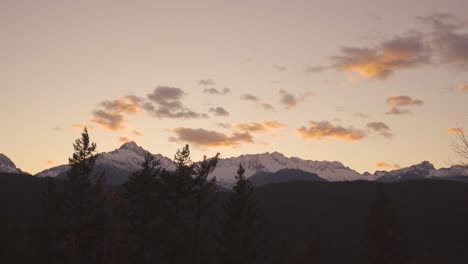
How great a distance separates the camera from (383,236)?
167ft

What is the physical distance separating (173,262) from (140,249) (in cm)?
570

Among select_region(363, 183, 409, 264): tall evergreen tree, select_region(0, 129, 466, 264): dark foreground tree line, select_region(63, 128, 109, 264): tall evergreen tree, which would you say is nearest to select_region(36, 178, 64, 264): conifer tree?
select_region(0, 129, 466, 264): dark foreground tree line

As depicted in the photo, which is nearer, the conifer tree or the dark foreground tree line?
the dark foreground tree line

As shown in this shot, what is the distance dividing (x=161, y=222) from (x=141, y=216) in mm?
1787

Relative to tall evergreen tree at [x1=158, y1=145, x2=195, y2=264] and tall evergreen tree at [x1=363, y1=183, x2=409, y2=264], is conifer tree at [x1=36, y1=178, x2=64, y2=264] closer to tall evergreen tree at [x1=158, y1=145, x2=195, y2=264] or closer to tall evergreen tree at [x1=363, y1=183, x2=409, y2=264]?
tall evergreen tree at [x1=158, y1=145, x2=195, y2=264]

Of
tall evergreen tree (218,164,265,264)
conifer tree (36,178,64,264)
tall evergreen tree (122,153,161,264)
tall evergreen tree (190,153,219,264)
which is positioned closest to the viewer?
tall evergreen tree (122,153,161,264)

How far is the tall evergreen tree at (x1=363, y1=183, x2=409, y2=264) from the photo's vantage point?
167ft

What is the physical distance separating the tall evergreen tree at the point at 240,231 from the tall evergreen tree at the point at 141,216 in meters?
6.54

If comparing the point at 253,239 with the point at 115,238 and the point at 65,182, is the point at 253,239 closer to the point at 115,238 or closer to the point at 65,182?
the point at 115,238

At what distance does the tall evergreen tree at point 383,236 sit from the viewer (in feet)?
167

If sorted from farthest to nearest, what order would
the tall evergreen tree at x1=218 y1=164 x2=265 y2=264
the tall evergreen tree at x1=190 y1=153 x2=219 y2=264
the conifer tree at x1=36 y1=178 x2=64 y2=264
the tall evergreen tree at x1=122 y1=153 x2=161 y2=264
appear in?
the conifer tree at x1=36 y1=178 x2=64 y2=264
the tall evergreen tree at x1=190 y1=153 x2=219 y2=264
the tall evergreen tree at x1=218 y1=164 x2=265 y2=264
the tall evergreen tree at x1=122 y1=153 x2=161 y2=264

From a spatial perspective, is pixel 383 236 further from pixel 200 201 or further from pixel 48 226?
pixel 48 226

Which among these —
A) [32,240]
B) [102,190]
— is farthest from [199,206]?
[32,240]

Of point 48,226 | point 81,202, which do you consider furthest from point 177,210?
point 48,226
